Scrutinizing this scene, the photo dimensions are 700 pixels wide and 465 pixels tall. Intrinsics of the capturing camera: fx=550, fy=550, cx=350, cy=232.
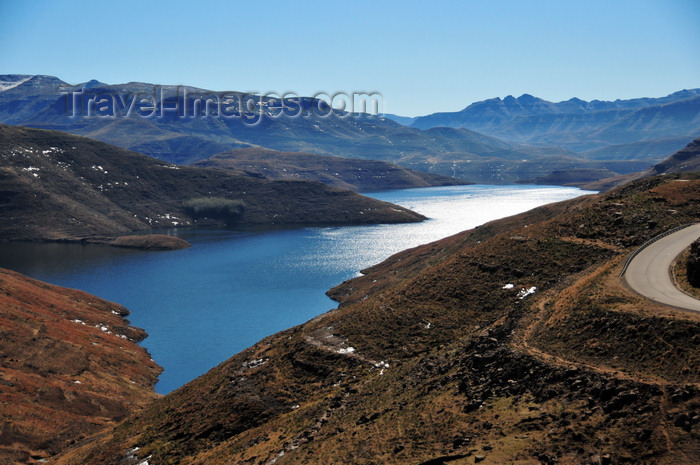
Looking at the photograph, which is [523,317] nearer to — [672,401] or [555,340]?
[555,340]

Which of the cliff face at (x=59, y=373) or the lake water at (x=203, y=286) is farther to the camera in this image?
the lake water at (x=203, y=286)

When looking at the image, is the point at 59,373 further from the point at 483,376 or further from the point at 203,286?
the point at 203,286

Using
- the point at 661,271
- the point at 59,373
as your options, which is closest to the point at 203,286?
the point at 59,373

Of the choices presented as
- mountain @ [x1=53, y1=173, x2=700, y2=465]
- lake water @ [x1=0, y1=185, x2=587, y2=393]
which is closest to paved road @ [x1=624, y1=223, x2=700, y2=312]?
mountain @ [x1=53, y1=173, x2=700, y2=465]

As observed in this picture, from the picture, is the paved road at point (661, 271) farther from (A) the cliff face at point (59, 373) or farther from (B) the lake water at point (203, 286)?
(B) the lake water at point (203, 286)

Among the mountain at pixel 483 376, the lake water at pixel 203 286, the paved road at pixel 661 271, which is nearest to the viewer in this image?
the mountain at pixel 483 376

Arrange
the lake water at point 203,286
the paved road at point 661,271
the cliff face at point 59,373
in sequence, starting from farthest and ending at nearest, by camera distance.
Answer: the lake water at point 203,286
the cliff face at point 59,373
the paved road at point 661,271

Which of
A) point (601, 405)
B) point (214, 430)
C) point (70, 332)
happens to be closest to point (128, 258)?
point (70, 332)

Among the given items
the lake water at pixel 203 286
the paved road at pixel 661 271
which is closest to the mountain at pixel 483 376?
the paved road at pixel 661 271
